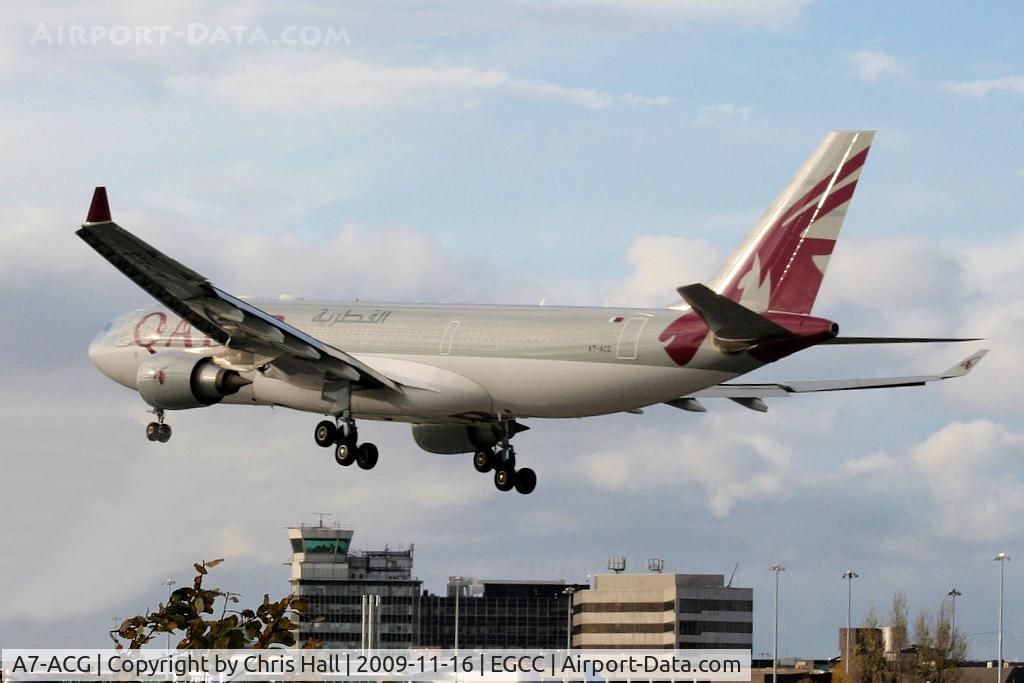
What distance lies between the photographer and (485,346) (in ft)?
194

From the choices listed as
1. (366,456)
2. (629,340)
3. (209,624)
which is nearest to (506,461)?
(366,456)

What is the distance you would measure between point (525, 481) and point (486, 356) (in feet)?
25.4

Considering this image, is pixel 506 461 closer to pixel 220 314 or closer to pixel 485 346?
pixel 485 346

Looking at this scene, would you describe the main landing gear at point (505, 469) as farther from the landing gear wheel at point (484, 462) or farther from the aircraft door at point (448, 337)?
the aircraft door at point (448, 337)

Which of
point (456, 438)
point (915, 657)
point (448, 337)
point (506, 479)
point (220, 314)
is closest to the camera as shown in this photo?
point (220, 314)

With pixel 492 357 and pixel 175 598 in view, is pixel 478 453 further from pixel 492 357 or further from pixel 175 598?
pixel 175 598

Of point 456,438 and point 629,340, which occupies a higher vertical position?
point 629,340

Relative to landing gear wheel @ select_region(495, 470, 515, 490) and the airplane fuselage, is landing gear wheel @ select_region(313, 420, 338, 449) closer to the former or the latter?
the airplane fuselage

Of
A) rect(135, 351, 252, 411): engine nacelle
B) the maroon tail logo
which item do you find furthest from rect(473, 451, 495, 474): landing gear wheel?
the maroon tail logo

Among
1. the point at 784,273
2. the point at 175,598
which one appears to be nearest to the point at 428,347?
the point at 784,273

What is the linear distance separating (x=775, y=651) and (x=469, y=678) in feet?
255

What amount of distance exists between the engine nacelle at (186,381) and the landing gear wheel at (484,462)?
30.2 feet

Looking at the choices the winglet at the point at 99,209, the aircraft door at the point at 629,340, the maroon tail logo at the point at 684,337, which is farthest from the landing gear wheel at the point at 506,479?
the winglet at the point at 99,209

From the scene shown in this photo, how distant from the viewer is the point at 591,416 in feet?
192
